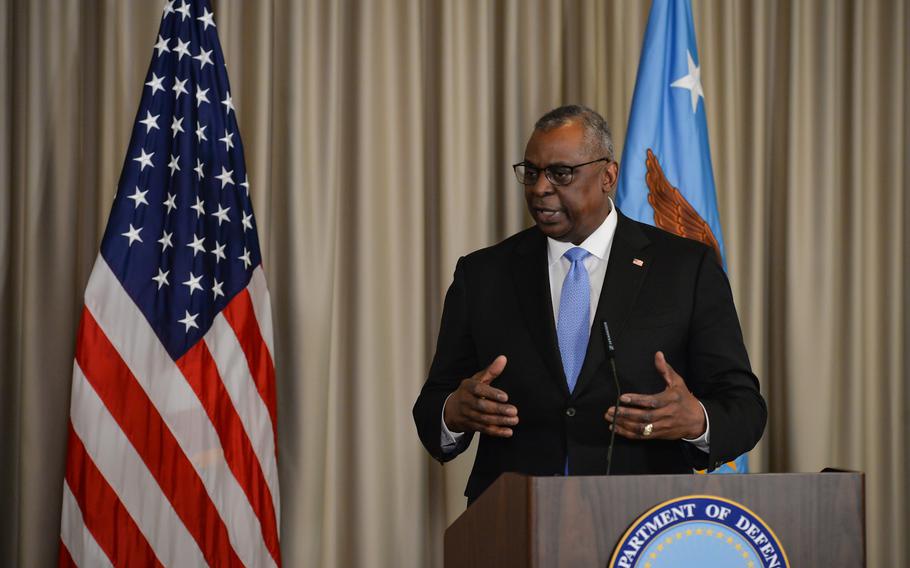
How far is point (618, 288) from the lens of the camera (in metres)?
2.54

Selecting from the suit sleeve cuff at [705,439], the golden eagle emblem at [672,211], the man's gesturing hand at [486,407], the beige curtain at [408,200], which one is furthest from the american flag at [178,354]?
the suit sleeve cuff at [705,439]

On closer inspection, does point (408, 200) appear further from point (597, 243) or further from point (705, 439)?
point (705, 439)

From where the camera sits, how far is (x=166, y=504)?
3385 millimetres

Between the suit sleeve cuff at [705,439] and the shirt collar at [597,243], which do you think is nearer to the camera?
the suit sleeve cuff at [705,439]

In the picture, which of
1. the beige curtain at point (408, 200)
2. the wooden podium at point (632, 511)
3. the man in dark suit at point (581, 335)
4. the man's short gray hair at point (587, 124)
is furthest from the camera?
the beige curtain at point (408, 200)

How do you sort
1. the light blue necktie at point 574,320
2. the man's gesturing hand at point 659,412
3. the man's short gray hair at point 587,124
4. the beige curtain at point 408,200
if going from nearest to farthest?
the man's gesturing hand at point 659,412, the light blue necktie at point 574,320, the man's short gray hair at point 587,124, the beige curtain at point 408,200

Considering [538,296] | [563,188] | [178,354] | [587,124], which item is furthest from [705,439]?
[178,354]

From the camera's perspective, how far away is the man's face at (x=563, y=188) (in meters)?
2.59

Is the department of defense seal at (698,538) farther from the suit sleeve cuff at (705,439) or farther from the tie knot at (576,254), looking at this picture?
the tie knot at (576,254)

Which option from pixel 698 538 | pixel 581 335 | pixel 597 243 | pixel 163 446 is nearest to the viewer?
pixel 698 538

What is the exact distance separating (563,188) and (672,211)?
54.8 inches

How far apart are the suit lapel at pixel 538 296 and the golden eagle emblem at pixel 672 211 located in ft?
3.83

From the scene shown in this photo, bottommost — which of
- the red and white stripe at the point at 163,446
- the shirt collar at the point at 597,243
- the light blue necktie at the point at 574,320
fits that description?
the red and white stripe at the point at 163,446

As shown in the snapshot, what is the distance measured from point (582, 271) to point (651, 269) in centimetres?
19
